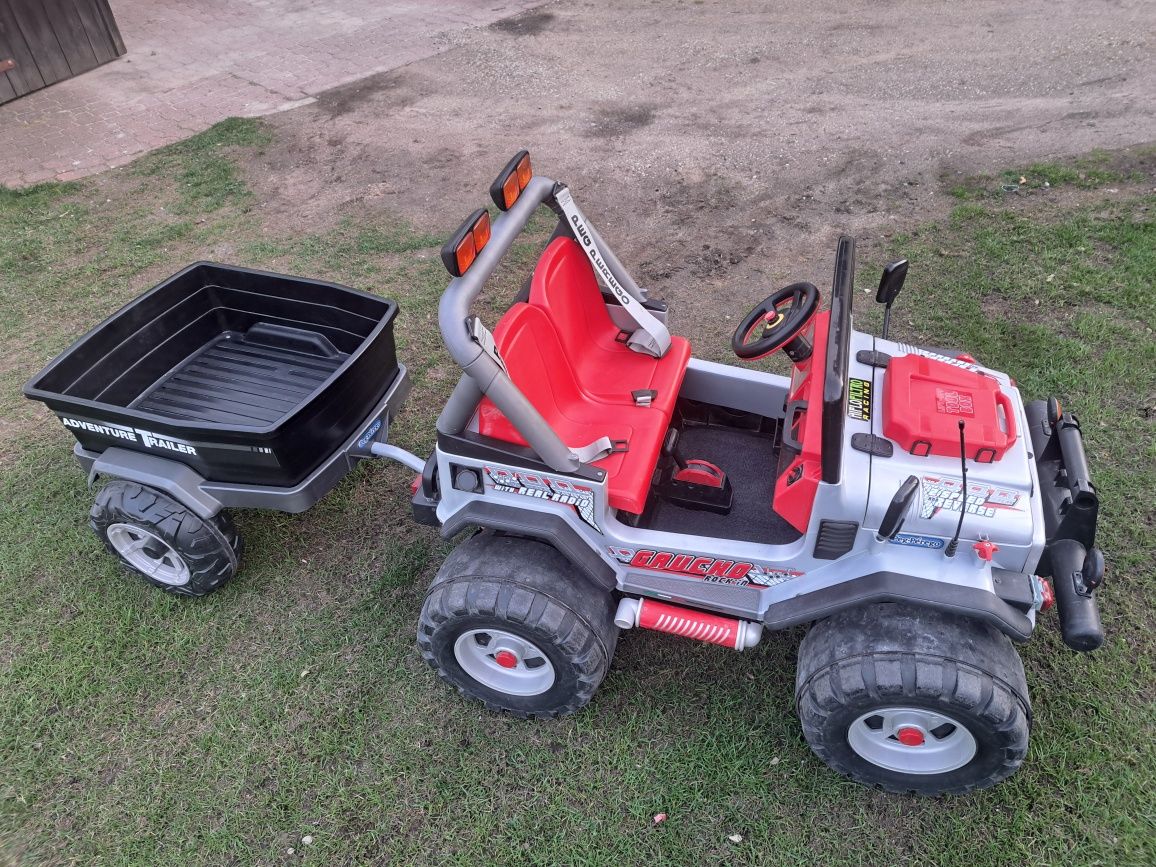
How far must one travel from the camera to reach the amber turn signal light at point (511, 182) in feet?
9.30

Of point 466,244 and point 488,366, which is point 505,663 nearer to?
point 488,366

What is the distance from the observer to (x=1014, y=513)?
8.20ft

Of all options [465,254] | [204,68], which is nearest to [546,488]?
[465,254]

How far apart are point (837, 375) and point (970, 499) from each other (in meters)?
0.65

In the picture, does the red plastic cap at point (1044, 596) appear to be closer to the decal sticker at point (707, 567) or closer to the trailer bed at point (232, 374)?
the decal sticker at point (707, 567)

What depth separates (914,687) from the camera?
248cm

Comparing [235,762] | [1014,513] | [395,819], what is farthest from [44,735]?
[1014,513]

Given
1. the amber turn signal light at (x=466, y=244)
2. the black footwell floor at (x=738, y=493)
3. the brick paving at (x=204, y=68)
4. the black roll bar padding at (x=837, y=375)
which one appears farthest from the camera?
the brick paving at (x=204, y=68)

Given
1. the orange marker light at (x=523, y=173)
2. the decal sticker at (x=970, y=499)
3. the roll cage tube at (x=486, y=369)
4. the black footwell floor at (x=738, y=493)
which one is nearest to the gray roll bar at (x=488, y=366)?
the roll cage tube at (x=486, y=369)

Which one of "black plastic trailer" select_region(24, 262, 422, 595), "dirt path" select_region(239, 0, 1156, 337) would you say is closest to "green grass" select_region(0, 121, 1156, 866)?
"black plastic trailer" select_region(24, 262, 422, 595)

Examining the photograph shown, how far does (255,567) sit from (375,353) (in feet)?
3.95

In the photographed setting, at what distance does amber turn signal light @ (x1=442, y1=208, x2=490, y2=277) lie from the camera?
245cm

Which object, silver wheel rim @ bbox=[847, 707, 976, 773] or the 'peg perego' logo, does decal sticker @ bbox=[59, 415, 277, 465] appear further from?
silver wheel rim @ bbox=[847, 707, 976, 773]

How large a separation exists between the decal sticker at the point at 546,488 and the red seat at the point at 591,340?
0.64 metres
